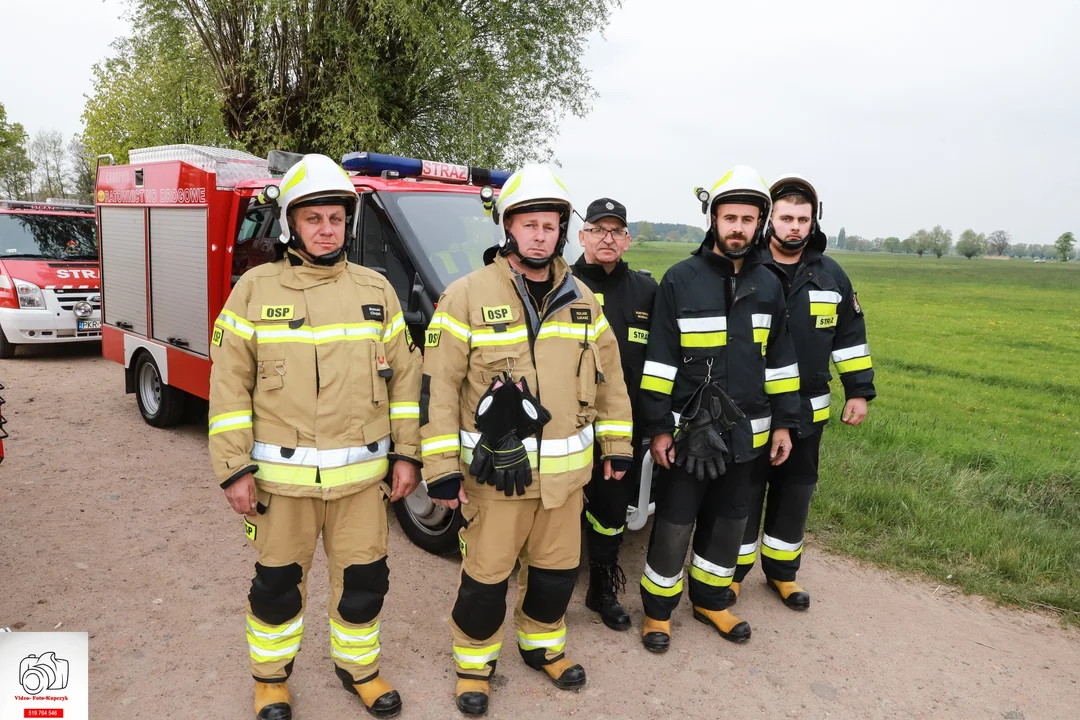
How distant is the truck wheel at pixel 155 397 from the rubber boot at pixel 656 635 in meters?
4.89

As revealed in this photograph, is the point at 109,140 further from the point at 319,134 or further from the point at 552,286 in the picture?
the point at 552,286

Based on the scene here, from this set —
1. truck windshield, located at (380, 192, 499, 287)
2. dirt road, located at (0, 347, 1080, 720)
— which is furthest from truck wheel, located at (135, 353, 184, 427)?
truck windshield, located at (380, 192, 499, 287)

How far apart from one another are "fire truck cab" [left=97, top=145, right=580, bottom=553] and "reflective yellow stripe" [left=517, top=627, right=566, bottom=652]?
3.57 ft

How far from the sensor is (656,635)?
3506 mm

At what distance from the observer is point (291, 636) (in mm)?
2893

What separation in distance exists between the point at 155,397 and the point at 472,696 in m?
5.26

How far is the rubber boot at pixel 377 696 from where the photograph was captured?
2.89m

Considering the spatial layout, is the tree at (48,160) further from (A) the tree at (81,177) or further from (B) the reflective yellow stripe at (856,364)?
(B) the reflective yellow stripe at (856,364)

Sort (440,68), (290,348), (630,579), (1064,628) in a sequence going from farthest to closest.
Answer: (440,68) < (630,579) < (1064,628) < (290,348)

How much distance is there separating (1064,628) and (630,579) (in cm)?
227

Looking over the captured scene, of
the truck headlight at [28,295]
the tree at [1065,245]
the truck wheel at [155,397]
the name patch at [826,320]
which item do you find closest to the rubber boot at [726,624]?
the name patch at [826,320]

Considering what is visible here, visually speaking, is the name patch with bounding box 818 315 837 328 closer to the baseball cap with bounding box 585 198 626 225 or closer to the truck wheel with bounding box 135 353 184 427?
the baseball cap with bounding box 585 198 626 225

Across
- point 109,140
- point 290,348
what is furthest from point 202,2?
point 290,348

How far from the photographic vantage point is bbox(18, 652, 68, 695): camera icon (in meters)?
2.85
